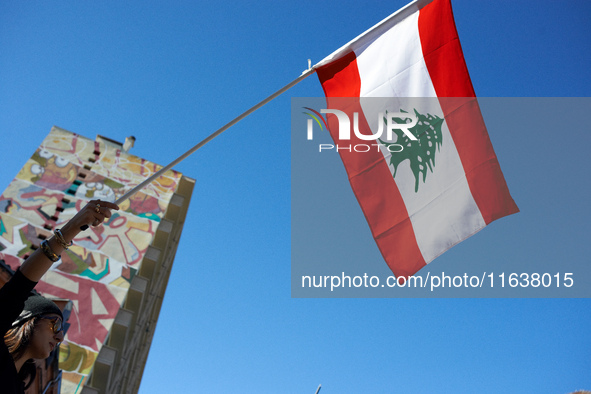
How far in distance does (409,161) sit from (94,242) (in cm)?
1868

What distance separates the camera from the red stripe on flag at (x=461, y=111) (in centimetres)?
735

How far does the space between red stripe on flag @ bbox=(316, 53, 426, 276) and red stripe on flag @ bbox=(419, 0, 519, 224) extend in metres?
1.08

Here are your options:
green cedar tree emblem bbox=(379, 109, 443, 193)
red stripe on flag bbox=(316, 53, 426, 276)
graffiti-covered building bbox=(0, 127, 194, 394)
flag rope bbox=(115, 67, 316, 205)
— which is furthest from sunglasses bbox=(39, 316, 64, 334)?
graffiti-covered building bbox=(0, 127, 194, 394)

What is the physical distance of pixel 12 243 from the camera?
70.0 ft

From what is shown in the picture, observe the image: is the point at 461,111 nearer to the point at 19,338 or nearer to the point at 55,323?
the point at 55,323

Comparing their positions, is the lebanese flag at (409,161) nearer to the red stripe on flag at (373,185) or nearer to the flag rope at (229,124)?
the red stripe on flag at (373,185)

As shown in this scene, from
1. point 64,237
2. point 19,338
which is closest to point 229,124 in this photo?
point 64,237

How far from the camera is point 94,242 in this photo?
2297 centimetres

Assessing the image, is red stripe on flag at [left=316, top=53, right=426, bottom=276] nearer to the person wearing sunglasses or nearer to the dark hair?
the person wearing sunglasses

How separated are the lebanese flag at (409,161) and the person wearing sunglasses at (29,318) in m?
4.56

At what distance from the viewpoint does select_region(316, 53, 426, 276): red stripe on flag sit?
736cm

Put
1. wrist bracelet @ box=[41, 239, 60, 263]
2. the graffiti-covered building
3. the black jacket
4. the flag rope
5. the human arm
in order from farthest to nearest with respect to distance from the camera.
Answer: the graffiti-covered building, the flag rope, wrist bracelet @ box=[41, 239, 60, 263], the human arm, the black jacket

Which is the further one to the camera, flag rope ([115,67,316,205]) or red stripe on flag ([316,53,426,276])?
red stripe on flag ([316,53,426,276])

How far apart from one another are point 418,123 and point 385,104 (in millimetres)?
567
